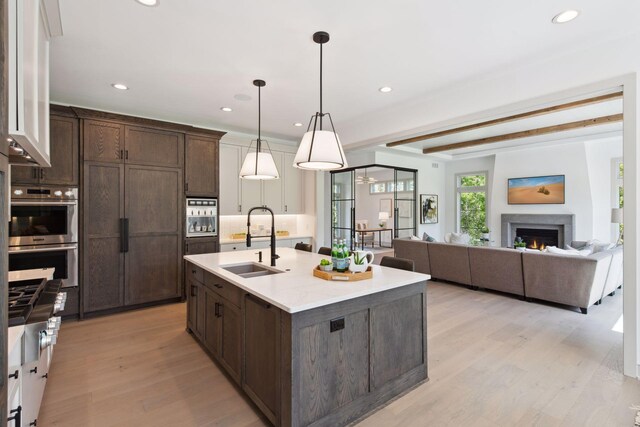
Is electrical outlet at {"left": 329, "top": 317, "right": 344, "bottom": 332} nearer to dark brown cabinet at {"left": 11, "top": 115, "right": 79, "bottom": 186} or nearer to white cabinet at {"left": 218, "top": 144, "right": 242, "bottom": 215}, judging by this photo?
dark brown cabinet at {"left": 11, "top": 115, "right": 79, "bottom": 186}

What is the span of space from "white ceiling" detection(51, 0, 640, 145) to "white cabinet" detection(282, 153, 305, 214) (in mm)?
2106

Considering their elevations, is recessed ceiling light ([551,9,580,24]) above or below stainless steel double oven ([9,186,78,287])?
above

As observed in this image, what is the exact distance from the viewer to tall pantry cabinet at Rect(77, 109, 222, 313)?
3.89 meters

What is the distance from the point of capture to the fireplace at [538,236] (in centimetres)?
713

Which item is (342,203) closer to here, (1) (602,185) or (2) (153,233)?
(2) (153,233)

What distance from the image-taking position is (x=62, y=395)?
2.36 m

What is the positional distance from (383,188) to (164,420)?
372 inches

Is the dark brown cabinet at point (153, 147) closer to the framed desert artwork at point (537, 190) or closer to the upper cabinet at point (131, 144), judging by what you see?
the upper cabinet at point (131, 144)

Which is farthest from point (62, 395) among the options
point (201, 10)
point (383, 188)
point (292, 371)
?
Answer: point (383, 188)

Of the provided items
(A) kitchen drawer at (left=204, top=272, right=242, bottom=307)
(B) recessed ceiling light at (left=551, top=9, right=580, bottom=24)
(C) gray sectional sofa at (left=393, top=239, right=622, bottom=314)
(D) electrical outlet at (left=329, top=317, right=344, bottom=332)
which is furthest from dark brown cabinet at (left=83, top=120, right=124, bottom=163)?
(C) gray sectional sofa at (left=393, top=239, right=622, bottom=314)

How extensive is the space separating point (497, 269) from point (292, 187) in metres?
3.76

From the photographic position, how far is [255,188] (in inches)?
221

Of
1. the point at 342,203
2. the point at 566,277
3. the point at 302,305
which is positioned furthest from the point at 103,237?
the point at 566,277

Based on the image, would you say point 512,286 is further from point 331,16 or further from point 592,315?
point 331,16
